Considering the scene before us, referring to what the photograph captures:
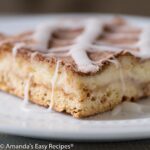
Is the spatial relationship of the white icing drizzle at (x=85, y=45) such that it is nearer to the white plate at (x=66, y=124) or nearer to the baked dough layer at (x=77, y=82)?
the baked dough layer at (x=77, y=82)

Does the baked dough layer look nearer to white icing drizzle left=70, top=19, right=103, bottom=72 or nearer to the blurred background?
white icing drizzle left=70, top=19, right=103, bottom=72

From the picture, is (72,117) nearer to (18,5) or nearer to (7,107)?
(7,107)

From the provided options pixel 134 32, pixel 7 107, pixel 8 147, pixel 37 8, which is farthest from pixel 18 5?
pixel 8 147

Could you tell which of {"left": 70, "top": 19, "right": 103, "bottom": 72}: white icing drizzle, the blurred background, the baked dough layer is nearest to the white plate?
the baked dough layer

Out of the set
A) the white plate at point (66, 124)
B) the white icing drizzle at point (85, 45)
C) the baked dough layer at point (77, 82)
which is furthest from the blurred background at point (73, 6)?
the white plate at point (66, 124)

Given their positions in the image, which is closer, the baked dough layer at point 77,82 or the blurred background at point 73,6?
the baked dough layer at point 77,82

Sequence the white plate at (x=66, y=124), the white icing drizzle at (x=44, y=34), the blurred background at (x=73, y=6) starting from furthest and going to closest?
the blurred background at (x=73, y=6) < the white icing drizzle at (x=44, y=34) < the white plate at (x=66, y=124)

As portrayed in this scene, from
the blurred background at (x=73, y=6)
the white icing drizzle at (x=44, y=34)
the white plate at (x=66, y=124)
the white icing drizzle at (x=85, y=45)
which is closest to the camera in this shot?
the white plate at (x=66, y=124)
